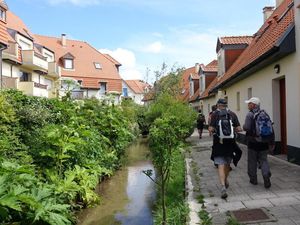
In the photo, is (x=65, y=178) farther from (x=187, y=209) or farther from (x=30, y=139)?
(x=187, y=209)

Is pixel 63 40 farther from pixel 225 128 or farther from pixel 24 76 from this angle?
pixel 225 128

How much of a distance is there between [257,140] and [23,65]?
85.3ft

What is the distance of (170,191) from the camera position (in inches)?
344

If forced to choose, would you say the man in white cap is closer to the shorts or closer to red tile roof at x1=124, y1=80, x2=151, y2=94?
the shorts

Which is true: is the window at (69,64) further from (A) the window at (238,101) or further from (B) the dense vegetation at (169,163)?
(B) the dense vegetation at (169,163)

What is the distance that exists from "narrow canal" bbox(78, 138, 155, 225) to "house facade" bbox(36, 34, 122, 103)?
35.2 meters

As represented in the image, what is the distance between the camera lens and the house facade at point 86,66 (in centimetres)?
4859

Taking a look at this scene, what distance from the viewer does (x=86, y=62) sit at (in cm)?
5112

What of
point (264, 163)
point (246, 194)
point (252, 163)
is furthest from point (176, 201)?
point (264, 163)

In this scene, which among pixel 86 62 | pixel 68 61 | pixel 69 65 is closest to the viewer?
pixel 69 65

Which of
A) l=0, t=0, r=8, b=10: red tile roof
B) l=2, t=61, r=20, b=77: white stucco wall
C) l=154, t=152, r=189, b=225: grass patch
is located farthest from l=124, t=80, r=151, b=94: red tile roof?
l=154, t=152, r=189, b=225: grass patch

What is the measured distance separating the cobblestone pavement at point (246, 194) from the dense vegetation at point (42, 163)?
7.30ft

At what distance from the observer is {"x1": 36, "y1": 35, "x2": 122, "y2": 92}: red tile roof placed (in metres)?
49.0

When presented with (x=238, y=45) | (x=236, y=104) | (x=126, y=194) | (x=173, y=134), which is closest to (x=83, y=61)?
(x=238, y=45)
